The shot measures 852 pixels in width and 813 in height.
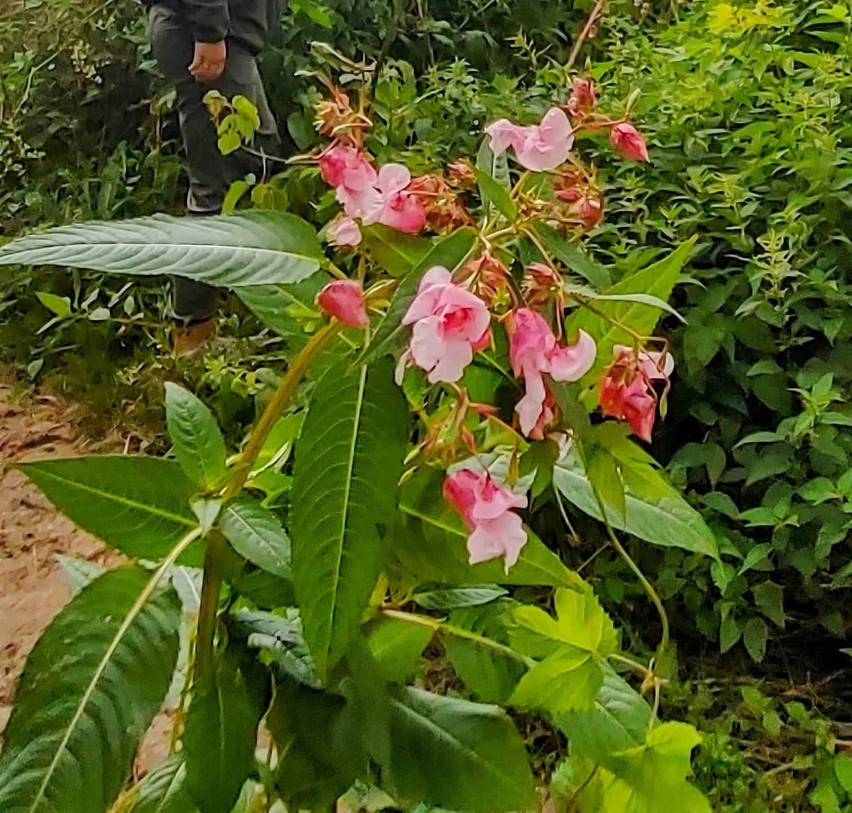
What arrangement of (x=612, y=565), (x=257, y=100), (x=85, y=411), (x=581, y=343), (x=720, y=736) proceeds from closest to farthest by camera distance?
(x=581, y=343) < (x=720, y=736) < (x=612, y=565) < (x=257, y=100) < (x=85, y=411)

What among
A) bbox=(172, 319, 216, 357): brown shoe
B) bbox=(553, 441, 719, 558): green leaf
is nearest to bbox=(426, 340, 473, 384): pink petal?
bbox=(553, 441, 719, 558): green leaf

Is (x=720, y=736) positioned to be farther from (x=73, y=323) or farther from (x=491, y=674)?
(x=73, y=323)

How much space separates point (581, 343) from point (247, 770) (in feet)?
1.03

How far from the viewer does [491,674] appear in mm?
687

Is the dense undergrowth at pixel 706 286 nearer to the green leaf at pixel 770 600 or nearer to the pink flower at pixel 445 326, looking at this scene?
the green leaf at pixel 770 600

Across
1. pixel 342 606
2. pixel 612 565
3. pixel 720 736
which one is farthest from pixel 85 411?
pixel 342 606

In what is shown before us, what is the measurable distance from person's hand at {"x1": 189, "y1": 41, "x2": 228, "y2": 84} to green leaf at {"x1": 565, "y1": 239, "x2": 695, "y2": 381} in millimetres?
1057

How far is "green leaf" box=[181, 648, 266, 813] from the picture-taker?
0.60 m

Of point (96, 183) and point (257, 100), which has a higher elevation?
point (257, 100)

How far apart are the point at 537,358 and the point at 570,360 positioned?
2 cm

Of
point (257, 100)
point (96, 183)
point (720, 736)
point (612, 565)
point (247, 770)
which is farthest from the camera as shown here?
point (96, 183)

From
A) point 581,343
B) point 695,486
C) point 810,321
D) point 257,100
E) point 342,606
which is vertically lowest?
point 695,486

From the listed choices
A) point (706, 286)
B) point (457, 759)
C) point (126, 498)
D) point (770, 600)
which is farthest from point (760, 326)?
point (126, 498)

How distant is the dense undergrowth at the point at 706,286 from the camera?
47.1 inches
